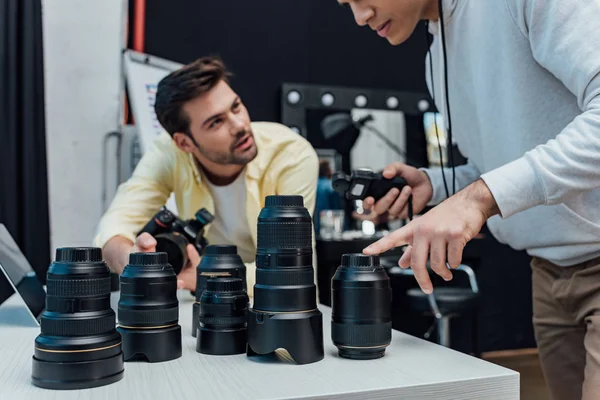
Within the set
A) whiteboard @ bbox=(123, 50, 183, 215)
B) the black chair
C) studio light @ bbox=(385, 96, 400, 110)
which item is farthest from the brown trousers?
studio light @ bbox=(385, 96, 400, 110)

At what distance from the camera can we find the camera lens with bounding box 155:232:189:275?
1.34 metres

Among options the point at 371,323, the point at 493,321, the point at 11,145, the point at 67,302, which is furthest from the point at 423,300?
the point at 67,302

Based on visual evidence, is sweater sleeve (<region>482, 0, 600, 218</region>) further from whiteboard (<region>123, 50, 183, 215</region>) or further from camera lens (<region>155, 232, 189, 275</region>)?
whiteboard (<region>123, 50, 183, 215</region>)

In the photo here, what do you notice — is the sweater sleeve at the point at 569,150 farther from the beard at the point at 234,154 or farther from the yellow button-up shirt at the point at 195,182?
the beard at the point at 234,154

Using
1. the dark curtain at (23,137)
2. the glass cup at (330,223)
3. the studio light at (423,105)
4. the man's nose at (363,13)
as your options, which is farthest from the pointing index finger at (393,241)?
the studio light at (423,105)

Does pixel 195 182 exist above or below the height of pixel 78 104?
below

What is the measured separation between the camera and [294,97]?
11.5 ft

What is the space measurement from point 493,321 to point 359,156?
50.4 inches

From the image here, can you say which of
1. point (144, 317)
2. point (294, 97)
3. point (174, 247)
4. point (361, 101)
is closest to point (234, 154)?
point (174, 247)

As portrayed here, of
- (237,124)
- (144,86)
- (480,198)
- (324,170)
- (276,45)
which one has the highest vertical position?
(276,45)

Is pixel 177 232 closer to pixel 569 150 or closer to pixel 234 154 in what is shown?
pixel 234 154

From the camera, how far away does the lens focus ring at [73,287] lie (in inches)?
26.7

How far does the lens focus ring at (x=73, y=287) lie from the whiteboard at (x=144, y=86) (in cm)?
214

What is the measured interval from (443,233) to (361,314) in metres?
0.15
